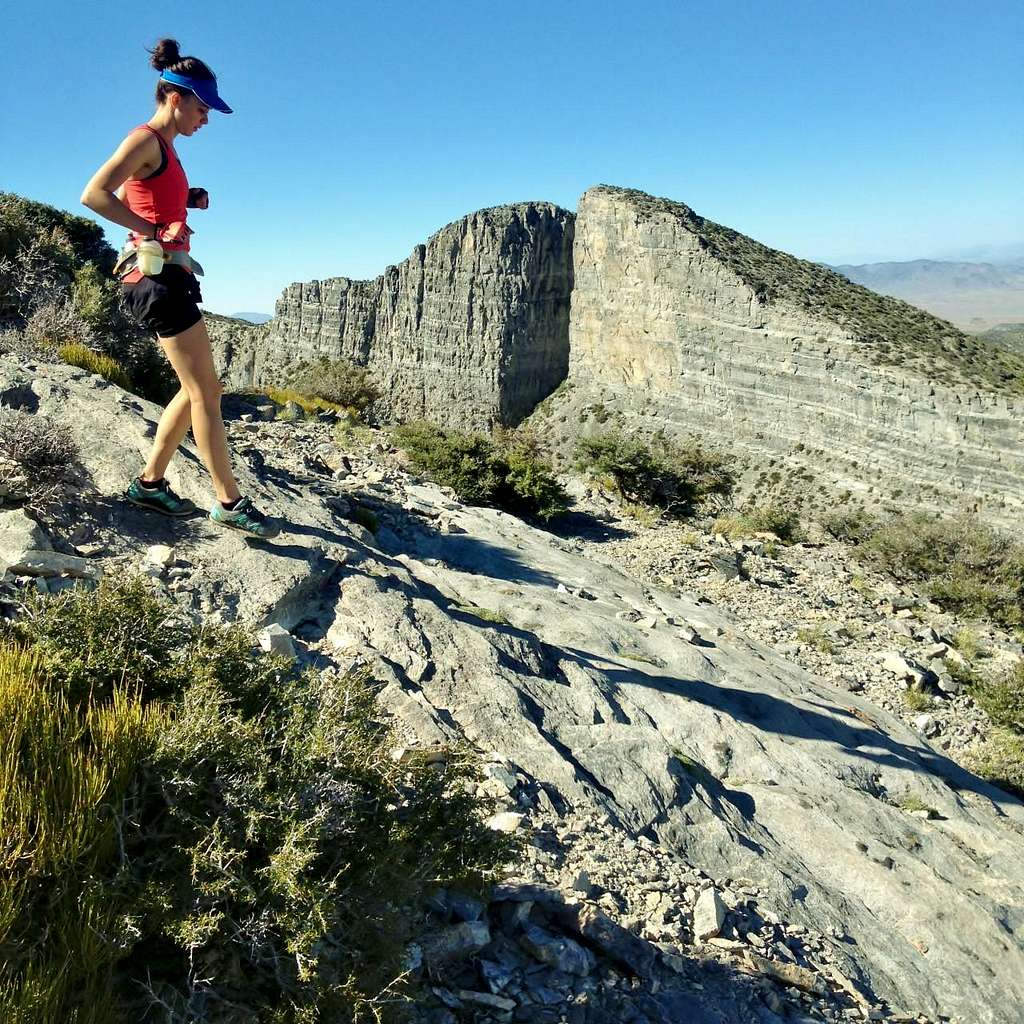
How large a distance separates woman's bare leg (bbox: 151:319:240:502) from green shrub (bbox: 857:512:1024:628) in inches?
605

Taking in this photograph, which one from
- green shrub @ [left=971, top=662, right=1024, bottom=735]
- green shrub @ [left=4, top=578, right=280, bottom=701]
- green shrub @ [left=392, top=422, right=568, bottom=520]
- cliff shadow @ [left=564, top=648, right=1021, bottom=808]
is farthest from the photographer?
green shrub @ [left=392, top=422, right=568, bottom=520]

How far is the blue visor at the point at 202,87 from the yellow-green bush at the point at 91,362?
3545 mm

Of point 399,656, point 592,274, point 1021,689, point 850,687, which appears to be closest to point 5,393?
point 399,656

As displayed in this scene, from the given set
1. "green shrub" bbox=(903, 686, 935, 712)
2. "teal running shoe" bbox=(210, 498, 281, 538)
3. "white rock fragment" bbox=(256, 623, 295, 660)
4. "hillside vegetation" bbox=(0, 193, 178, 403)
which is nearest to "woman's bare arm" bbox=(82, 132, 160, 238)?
"teal running shoe" bbox=(210, 498, 281, 538)

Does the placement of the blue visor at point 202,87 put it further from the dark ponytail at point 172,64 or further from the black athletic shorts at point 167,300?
the black athletic shorts at point 167,300

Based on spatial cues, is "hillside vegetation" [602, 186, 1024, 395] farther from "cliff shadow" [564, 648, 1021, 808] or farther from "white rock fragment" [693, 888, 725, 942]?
"white rock fragment" [693, 888, 725, 942]

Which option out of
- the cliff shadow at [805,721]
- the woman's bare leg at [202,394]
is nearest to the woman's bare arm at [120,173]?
the woman's bare leg at [202,394]

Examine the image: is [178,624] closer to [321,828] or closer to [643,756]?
[321,828]

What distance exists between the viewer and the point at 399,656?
4.60 metres

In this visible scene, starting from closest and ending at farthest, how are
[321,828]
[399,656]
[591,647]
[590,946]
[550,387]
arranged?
[321,828]
[590,946]
[399,656]
[591,647]
[550,387]

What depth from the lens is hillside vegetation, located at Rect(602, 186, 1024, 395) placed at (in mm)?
37656

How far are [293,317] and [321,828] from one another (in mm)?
68901

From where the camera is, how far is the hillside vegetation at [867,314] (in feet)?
124

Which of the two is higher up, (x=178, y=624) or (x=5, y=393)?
(x=5, y=393)
